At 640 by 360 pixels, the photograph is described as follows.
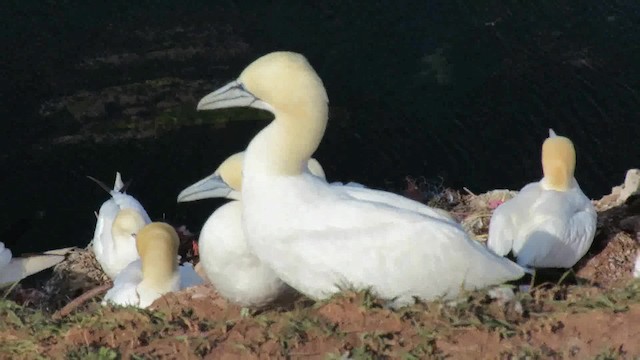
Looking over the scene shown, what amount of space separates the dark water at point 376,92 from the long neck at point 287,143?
6.40 m

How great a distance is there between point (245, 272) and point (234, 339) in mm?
951

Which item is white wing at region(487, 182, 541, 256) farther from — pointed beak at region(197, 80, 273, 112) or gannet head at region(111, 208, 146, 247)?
gannet head at region(111, 208, 146, 247)

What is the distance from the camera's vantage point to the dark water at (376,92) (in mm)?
11641

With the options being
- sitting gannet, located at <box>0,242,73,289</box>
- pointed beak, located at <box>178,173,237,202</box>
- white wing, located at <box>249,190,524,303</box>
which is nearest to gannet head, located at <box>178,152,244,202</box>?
A: pointed beak, located at <box>178,173,237,202</box>

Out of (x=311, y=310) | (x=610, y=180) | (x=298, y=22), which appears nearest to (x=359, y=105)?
(x=298, y=22)

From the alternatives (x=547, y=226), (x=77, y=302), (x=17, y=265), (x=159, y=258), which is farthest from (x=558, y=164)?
(x=17, y=265)

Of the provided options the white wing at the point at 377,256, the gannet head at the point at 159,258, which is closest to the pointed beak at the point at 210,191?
the gannet head at the point at 159,258

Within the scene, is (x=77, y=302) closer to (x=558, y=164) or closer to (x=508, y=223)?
(x=508, y=223)

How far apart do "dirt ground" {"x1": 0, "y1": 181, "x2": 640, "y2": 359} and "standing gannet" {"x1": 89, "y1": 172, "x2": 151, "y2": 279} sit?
3.40 metres

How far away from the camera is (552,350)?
4.27 meters

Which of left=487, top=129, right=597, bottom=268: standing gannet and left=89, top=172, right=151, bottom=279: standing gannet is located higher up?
left=487, top=129, right=597, bottom=268: standing gannet

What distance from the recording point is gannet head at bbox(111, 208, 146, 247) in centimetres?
863

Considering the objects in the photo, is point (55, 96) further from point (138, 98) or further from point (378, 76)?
point (378, 76)

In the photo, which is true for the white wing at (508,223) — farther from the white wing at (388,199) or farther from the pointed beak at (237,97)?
the pointed beak at (237,97)
